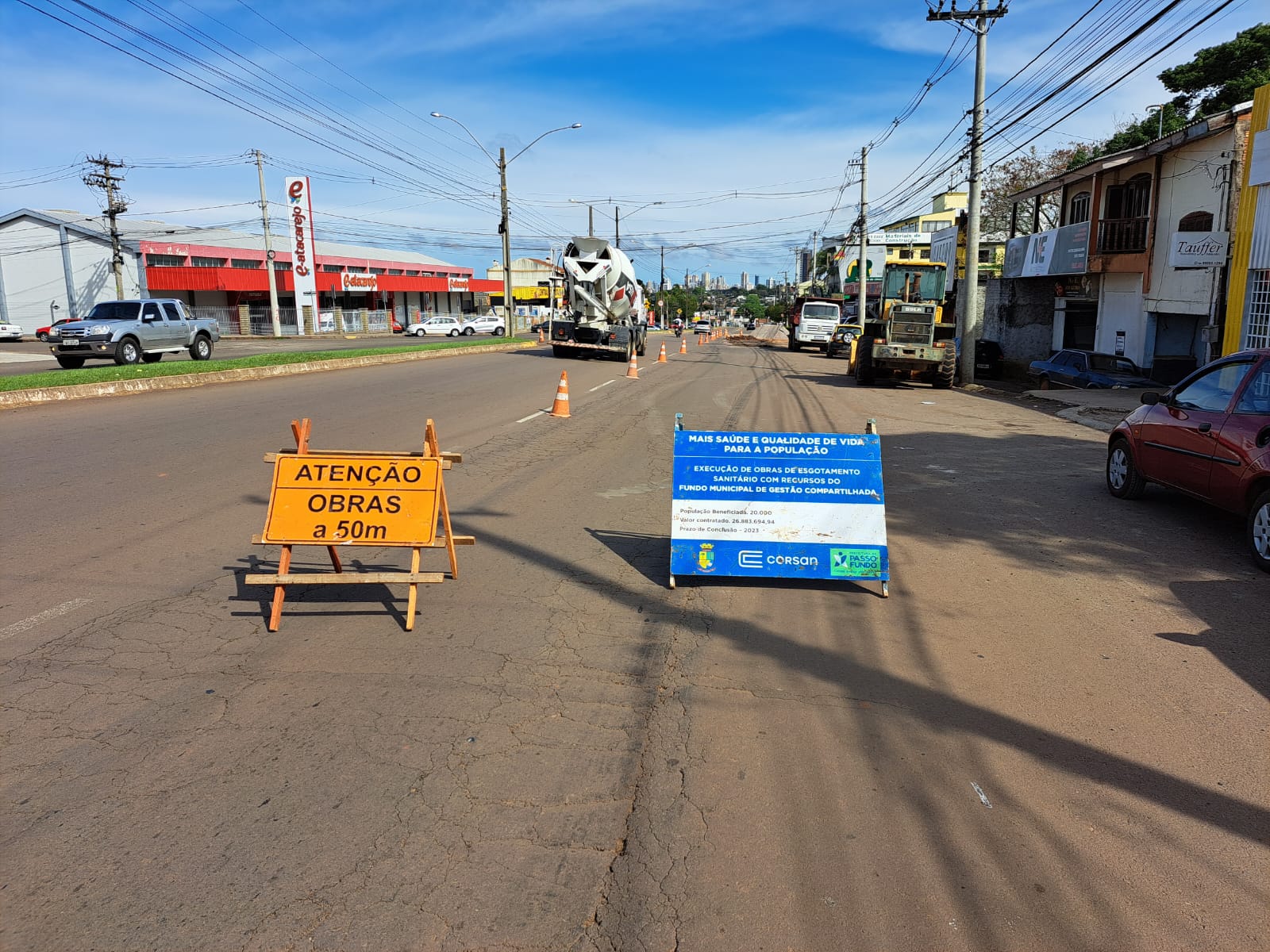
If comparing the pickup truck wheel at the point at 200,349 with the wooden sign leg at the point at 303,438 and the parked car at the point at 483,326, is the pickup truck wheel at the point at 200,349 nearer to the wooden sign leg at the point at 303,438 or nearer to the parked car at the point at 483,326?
the wooden sign leg at the point at 303,438

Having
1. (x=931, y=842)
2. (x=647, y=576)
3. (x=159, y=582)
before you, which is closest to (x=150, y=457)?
(x=159, y=582)

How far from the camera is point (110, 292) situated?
52.2m

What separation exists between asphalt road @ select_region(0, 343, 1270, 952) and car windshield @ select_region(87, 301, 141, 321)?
1841 centimetres

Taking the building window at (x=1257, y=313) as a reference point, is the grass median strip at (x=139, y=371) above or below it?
below

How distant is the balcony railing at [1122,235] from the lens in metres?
25.1

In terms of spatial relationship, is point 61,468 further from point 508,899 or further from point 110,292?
point 110,292

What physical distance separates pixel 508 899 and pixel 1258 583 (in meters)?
6.05

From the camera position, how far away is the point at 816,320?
44.6 metres

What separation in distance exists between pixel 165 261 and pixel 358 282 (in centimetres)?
1310

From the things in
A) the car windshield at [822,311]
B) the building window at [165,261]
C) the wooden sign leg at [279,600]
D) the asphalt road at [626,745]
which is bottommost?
the asphalt road at [626,745]

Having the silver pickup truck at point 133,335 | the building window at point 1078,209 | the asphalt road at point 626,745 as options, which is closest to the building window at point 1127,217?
the building window at point 1078,209

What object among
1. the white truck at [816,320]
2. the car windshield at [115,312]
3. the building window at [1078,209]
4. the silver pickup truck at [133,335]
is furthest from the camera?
the white truck at [816,320]

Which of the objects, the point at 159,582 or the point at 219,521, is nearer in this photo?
the point at 159,582

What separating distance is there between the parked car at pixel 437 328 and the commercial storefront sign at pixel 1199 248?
143 ft
